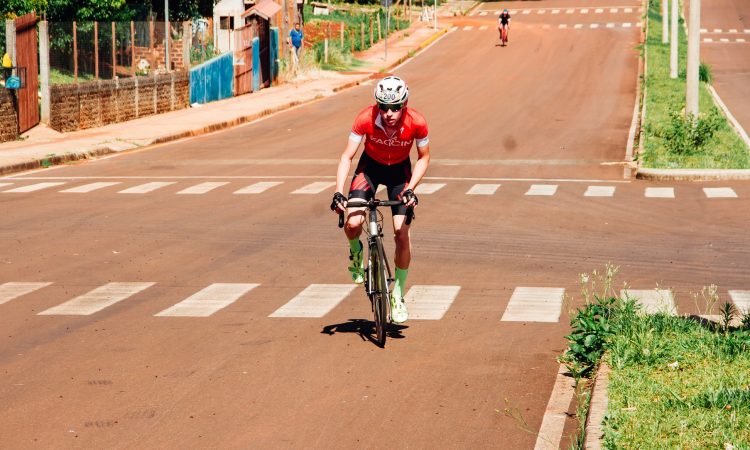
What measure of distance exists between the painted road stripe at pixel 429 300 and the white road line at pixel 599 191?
9323mm

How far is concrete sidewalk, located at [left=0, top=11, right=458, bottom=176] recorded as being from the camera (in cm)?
2845

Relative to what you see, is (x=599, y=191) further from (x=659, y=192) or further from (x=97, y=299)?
(x=97, y=299)

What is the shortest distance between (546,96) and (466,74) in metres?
9.40

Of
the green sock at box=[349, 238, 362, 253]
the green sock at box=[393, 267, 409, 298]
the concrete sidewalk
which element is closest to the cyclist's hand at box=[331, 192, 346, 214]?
the green sock at box=[349, 238, 362, 253]

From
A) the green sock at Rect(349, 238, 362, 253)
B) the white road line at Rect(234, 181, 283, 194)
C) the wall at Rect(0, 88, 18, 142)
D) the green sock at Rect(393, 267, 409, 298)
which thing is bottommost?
the white road line at Rect(234, 181, 283, 194)

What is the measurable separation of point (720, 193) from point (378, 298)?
1269 centimetres

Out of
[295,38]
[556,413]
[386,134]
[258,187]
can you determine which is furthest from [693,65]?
[295,38]

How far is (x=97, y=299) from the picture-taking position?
41.1 feet

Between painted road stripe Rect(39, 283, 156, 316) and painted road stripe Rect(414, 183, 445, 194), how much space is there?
375 inches

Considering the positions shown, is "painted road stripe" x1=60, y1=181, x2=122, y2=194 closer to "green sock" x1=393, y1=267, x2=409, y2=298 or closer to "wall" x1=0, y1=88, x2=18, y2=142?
"wall" x1=0, y1=88, x2=18, y2=142

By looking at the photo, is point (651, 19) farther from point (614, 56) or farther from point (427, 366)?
point (427, 366)

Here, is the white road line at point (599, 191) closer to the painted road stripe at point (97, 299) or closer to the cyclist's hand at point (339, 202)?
the painted road stripe at point (97, 299)

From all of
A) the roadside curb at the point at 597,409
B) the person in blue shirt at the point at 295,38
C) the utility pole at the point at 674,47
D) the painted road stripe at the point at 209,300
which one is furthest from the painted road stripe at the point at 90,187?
the person in blue shirt at the point at 295,38

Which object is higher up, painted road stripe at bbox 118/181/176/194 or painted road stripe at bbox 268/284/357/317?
painted road stripe at bbox 268/284/357/317
